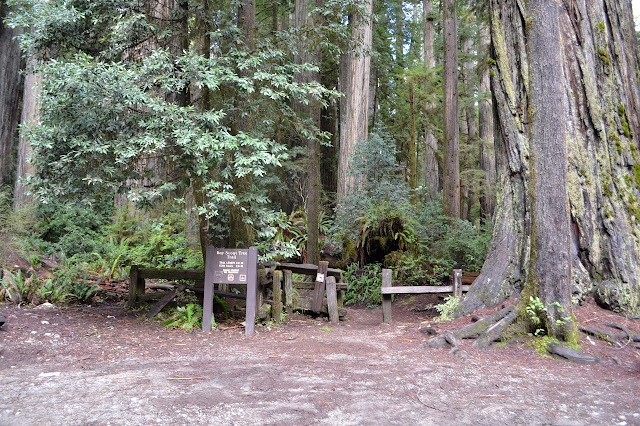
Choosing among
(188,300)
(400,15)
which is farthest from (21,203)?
(400,15)

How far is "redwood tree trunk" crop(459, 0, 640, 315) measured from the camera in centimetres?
729

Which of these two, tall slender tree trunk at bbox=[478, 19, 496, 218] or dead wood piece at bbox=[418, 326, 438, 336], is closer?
dead wood piece at bbox=[418, 326, 438, 336]

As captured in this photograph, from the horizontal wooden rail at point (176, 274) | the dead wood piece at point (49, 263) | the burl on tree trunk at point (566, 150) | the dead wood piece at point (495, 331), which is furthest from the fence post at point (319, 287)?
the dead wood piece at point (49, 263)

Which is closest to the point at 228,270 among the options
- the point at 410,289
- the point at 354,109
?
the point at 410,289

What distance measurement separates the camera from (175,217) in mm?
13383

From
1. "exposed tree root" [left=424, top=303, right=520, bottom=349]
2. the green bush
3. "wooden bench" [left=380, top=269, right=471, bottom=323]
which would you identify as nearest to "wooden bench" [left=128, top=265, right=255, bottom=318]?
"wooden bench" [left=380, top=269, right=471, bottom=323]

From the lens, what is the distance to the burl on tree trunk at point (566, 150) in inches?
258

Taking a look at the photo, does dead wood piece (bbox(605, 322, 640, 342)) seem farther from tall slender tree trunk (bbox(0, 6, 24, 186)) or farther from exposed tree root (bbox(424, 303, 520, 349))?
tall slender tree trunk (bbox(0, 6, 24, 186))

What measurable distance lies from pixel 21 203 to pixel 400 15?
20287mm

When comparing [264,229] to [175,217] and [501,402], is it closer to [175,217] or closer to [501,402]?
[501,402]

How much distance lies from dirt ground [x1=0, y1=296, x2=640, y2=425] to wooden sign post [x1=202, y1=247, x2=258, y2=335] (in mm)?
332

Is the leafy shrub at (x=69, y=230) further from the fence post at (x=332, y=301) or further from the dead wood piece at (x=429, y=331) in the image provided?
the dead wood piece at (x=429, y=331)

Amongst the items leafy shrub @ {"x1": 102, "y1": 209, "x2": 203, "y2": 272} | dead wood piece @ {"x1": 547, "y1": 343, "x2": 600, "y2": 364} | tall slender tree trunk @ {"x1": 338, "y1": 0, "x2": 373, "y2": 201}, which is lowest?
dead wood piece @ {"x1": 547, "y1": 343, "x2": 600, "y2": 364}

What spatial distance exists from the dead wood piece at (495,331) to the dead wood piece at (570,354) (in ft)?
1.99
